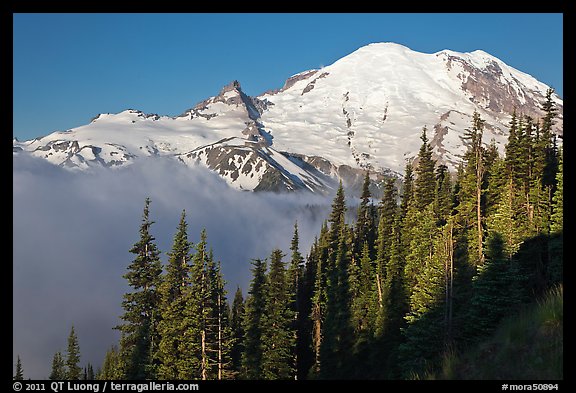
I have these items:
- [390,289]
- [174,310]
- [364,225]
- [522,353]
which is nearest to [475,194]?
[390,289]

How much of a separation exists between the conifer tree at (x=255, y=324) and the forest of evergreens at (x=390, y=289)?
0.36 ft

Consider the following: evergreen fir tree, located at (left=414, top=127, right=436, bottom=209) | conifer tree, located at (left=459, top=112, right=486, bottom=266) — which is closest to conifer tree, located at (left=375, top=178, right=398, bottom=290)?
evergreen fir tree, located at (left=414, top=127, right=436, bottom=209)

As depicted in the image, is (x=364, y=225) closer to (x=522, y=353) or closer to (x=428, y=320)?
(x=428, y=320)

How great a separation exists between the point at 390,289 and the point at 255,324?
539 inches

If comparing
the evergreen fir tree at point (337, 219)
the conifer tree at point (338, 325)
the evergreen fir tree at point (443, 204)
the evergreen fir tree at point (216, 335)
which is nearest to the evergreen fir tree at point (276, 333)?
the evergreen fir tree at point (216, 335)

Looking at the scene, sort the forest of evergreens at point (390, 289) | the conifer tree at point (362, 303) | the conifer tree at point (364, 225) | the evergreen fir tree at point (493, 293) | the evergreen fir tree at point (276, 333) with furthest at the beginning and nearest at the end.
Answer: the conifer tree at point (364, 225) → the conifer tree at point (362, 303) → the evergreen fir tree at point (276, 333) → the forest of evergreens at point (390, 289) → the evergreen fir tree at point (493, 293)

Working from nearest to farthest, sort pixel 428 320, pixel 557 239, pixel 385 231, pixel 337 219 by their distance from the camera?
pixel 428 320 → pixel 557 239 → pixel 385 231 → pixel 337 219

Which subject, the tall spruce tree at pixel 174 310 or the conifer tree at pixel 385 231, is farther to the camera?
the conifer tree at pixel 385 231

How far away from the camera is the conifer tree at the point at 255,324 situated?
38344 millimetres

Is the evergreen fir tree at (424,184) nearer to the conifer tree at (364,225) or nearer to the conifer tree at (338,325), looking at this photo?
the conifer tree at (338,325)

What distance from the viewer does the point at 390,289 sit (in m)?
45.3

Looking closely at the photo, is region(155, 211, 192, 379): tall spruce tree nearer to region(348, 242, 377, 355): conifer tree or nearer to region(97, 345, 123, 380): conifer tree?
region(97, 345, 123, 380): conifer tree
